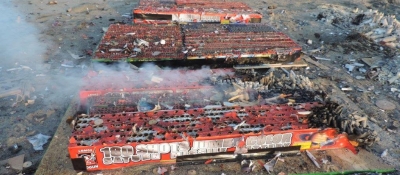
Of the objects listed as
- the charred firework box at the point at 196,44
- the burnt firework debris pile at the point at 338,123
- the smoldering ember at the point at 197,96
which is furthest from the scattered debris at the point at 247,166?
the charred firework box at the point at 196,44

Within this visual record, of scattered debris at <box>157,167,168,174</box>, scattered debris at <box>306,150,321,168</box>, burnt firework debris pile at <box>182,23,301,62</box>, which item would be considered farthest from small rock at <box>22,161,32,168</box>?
scattered debris at <box>306,150,321,168</box>

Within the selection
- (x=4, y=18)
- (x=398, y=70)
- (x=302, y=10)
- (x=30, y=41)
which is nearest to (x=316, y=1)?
(x=302, y=10)

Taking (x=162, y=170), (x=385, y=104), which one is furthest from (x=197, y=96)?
(x=385, y=104)

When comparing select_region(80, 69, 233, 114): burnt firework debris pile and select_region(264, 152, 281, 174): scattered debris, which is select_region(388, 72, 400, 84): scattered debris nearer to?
select_region(264, 152, 281, 174): scattered debris

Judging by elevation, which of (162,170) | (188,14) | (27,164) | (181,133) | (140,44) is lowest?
(27,164)

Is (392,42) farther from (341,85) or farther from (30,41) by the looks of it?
(30,41)

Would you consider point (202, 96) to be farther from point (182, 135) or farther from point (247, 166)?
point (247, 166)

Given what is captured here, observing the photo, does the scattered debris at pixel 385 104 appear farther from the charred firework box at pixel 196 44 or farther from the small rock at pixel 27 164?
the small rock at pixel 27 164
